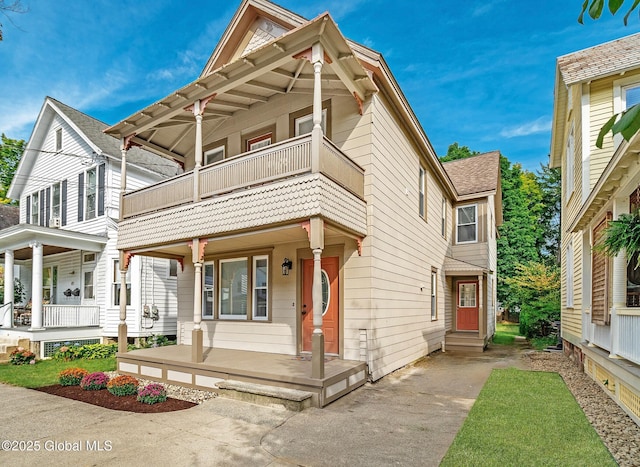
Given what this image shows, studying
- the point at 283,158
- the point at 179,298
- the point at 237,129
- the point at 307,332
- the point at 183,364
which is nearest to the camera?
the point at 283,158

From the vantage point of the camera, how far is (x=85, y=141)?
15984mm

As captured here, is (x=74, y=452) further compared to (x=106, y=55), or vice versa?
(x=106, y=55)

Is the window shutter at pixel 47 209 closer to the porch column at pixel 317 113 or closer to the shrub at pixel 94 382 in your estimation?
the shrub at pixel 94 382

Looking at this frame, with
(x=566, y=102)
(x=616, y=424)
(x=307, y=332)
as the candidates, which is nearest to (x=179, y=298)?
(x=307, y=332)

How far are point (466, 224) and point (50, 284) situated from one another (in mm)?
18154

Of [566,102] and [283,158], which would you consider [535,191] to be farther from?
[283,158]

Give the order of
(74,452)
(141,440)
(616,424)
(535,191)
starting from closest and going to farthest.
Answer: (74,452) → (141,440) → (616,424) → (535,191)

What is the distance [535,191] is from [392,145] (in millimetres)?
31869

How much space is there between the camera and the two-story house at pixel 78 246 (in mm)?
13758

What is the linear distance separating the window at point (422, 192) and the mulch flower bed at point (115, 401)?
8342 millimetres

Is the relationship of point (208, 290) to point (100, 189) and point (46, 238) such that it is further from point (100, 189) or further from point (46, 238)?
point (100, 189)

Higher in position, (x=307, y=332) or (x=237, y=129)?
(x=237, y=129)

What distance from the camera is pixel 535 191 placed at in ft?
120

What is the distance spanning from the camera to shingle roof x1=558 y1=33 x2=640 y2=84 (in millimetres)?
9195
